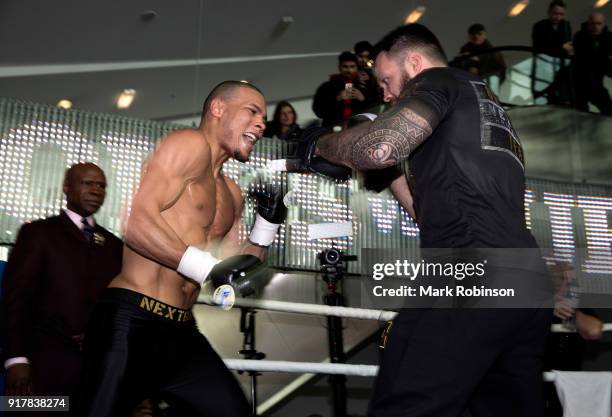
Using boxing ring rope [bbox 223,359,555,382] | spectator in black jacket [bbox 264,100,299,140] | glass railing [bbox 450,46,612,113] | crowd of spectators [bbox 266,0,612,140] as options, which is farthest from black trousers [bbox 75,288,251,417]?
glass railing [bbox 450,46,612,113]

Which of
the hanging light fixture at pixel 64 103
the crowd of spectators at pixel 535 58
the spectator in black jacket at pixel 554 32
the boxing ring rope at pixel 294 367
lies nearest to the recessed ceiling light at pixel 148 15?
the hanging light fixture at pixel 64 103

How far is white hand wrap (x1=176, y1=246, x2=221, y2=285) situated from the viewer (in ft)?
6.91

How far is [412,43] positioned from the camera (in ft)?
6.80

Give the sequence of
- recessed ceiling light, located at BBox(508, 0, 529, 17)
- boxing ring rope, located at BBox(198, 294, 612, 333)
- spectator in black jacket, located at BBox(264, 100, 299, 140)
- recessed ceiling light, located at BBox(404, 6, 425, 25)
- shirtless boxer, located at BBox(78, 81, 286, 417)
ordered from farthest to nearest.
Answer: recessed ceiling light, located at BBox(508, 0, 529, 17) < recessed ceiling light, located at BBox(404, 6, 425, 25) < spectator in black jacket, located at BBox(264, 100, 299, 140) < boxing ring rope, located at BBox(198, 294, 612, 333) < shirtless boxer, located at BBox(78, 81, 286, 417)

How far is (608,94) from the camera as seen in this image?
6.45m

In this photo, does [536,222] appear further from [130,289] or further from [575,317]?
[130,289]

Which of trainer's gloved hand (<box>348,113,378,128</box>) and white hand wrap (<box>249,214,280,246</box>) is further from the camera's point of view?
white hand wrap (<box>249,214,280,246</box>)

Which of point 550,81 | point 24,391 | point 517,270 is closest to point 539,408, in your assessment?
point 517,270

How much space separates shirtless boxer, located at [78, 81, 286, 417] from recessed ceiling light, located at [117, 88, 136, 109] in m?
7.08

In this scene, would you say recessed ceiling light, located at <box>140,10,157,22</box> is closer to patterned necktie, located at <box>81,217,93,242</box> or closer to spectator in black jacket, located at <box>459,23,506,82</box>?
spectator in black jacket, located at <box>459,23,506,82</box>

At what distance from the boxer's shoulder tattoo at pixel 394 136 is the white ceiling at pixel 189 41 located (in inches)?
272

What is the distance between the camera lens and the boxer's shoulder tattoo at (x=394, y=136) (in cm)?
178

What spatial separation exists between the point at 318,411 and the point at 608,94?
13.8ft

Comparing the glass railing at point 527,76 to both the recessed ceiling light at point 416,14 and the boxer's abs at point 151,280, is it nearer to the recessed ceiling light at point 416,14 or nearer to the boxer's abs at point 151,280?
the recessed ceiling light at point 416,14
